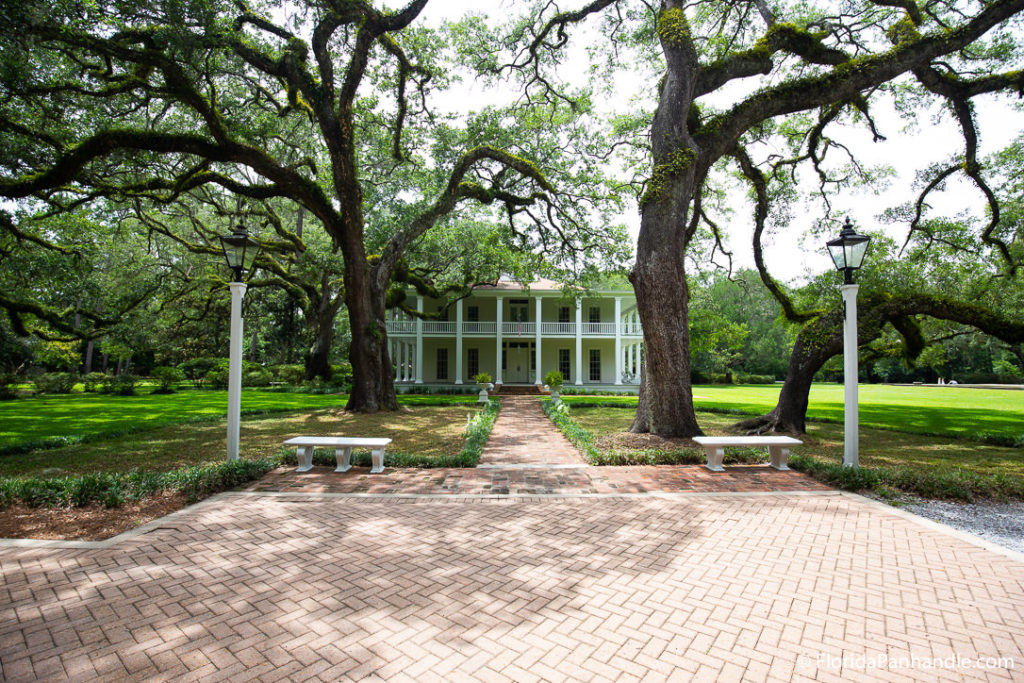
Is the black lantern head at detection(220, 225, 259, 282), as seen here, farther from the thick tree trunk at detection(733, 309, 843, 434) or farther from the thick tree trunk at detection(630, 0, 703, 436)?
the thick tree trunk at detection(733, 309, 843, 434)

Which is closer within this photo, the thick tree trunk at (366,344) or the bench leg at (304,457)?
the bench leg at (304,457)

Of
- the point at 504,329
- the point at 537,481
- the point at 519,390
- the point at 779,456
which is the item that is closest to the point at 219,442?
the point at 537,481

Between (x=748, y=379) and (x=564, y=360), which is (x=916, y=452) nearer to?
(x=564, y=360)

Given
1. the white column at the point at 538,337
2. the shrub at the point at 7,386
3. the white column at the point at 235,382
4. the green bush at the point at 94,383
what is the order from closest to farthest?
1. the white column at the point at 235,382
2. the shrub at the point at 7,386
3. the green bush at the point at 94,383
4. the white column at the point at 538,337

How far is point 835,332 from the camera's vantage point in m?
9.04

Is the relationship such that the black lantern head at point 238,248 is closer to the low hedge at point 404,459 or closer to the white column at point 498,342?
the low hedge at point 404,459

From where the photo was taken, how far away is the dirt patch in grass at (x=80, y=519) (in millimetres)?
4062

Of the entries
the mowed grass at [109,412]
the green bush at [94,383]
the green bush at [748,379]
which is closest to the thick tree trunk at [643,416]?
the mowed grass at [109,412]

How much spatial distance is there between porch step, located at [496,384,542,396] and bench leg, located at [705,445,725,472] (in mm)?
15992

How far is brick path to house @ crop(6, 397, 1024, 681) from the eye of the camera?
7.72 ft

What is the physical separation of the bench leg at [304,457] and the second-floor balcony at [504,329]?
1870 cm

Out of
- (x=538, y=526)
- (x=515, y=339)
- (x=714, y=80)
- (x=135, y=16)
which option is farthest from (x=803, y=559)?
(x=515, y=339)

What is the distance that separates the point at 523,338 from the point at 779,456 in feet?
64.0

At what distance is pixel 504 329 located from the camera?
25578 mm
